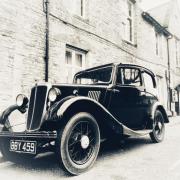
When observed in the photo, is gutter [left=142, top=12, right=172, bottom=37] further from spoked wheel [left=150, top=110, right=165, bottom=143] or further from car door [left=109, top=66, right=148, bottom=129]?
car door [left=109, top=66, right=148, bottom=129]

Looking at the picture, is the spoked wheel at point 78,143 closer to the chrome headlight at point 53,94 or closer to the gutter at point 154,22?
the chrome headlight at point 53,94

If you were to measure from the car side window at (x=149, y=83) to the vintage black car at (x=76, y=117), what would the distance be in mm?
473

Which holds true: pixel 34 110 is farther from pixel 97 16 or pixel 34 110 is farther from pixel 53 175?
pixel 97 16

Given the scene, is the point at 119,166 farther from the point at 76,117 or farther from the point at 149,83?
the point at 149,83

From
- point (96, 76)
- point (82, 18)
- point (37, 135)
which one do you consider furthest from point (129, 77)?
point (82, 18)

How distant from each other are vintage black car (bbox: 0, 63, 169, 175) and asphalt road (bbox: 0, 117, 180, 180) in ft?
0.73

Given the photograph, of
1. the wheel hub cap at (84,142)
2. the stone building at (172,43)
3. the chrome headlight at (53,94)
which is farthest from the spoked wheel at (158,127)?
the stone building at (172,43)

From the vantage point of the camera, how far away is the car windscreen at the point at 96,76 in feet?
17.9

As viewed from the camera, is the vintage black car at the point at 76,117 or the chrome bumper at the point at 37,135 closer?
the chrome bumper at the point at 37,135

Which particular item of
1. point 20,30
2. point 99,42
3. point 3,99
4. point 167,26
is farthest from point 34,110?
point 167,26

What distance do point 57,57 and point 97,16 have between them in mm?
3124

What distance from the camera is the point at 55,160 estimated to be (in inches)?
193

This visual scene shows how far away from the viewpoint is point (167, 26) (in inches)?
733

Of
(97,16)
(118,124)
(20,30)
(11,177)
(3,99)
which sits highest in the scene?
(97,16)
